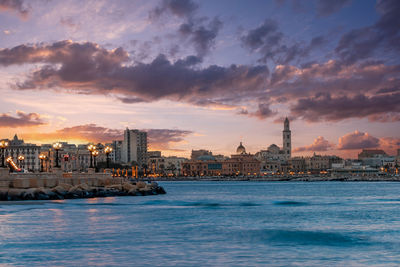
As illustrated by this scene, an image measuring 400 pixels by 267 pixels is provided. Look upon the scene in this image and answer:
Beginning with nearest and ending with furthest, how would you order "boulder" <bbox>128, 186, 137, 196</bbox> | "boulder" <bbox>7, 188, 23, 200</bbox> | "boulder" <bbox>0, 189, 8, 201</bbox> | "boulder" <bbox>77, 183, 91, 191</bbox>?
"boulder" <bbox>0, 189, 8, 201</bbox>, "boulder" <bbox>7, 188, 23, 200</bbox>, "boulder" <bbox>77, 183, 91, 191</bbox>, "boulder" <bbox>128, 186, 137, 196</bbox>

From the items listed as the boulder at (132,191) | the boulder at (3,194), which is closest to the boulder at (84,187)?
the boulder at (132,191)

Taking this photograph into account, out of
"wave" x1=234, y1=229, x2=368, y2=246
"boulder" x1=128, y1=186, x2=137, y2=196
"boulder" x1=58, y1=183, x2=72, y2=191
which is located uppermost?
"boulder" x1=58, y1=183, x2=72, y2=191

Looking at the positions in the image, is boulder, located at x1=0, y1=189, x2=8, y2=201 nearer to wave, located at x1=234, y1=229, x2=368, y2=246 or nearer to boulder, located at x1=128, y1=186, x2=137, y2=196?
boulder, located at x1=128, y1=186, x2=137, y2=196

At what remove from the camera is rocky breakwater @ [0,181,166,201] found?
59.0m

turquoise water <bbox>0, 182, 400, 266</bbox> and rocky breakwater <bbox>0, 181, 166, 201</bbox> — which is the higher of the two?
rocky breakwater <bbox>0, 181, 166, 201</bbox>

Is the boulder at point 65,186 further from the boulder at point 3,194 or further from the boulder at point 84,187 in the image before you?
the boulder at point 3,194

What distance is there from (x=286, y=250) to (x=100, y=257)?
29.3 feet

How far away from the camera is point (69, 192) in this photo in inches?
2574

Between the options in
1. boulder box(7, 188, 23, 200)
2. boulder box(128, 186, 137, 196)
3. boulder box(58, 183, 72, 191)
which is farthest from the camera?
boulder box(128, 186, 137, 196)

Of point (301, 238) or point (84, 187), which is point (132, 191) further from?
point (301, 238)

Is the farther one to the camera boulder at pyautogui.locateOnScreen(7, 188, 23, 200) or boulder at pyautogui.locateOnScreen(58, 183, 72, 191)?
boulder at pyautogui.locateOnScreen(58, 183, 72, 191)

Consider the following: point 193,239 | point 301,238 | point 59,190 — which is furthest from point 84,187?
point 301,238

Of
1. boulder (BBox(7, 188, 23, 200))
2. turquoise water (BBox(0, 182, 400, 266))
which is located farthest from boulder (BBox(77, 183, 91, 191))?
turquoise water (BBox(0, 182, 400, 266))

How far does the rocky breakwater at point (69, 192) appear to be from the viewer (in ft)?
194
